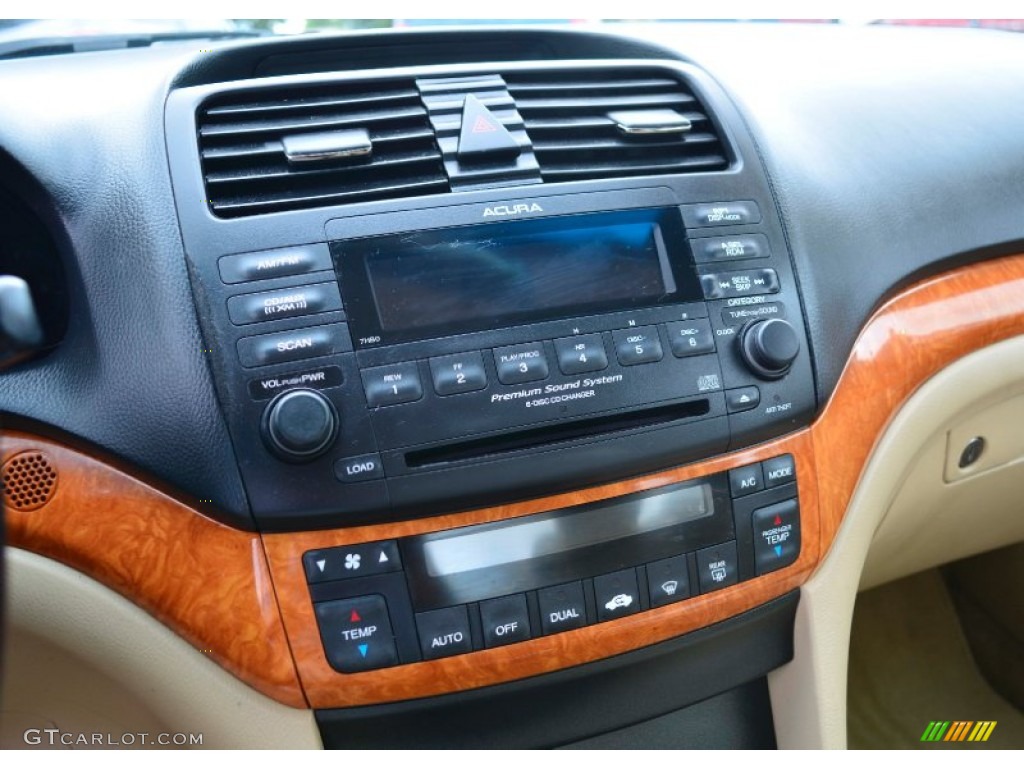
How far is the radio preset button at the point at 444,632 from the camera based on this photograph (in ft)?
3.22

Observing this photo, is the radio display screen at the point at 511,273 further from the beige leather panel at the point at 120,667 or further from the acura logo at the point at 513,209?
the beige leather panel at the point at 120,667

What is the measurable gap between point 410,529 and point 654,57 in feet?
2.63

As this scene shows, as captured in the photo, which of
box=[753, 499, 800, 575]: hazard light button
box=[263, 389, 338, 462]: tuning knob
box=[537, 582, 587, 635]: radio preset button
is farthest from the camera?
box=[753, 499, 800, 575]: hazard light button

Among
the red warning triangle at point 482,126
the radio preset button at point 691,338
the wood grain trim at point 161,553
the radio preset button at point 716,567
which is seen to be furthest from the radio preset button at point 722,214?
the wood grain trim at point 161,553

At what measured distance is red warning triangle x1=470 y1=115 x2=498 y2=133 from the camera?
1065mm

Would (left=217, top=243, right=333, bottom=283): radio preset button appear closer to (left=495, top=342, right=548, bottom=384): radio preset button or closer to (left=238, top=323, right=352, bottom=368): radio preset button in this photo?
(left=238, top=323, right=352, bottom=368): radio preset button

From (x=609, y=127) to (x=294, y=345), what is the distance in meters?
0.48

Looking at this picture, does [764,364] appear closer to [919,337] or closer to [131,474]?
[919,337]

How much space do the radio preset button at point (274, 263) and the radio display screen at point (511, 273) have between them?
0.09 ft

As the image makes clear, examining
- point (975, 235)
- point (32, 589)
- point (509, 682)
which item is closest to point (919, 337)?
point (975, 235)

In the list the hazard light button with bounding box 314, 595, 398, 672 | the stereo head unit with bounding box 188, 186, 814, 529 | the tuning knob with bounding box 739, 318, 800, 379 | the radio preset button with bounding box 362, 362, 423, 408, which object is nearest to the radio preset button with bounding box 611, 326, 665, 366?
the stereo head unit with bounding box 188, 186, 814, 529

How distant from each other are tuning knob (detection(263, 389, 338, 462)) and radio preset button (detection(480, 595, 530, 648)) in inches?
9.8

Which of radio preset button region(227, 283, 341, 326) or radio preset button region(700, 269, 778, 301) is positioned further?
radio preset button region(700, 269, 778, 301)

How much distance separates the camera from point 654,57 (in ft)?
4.48
